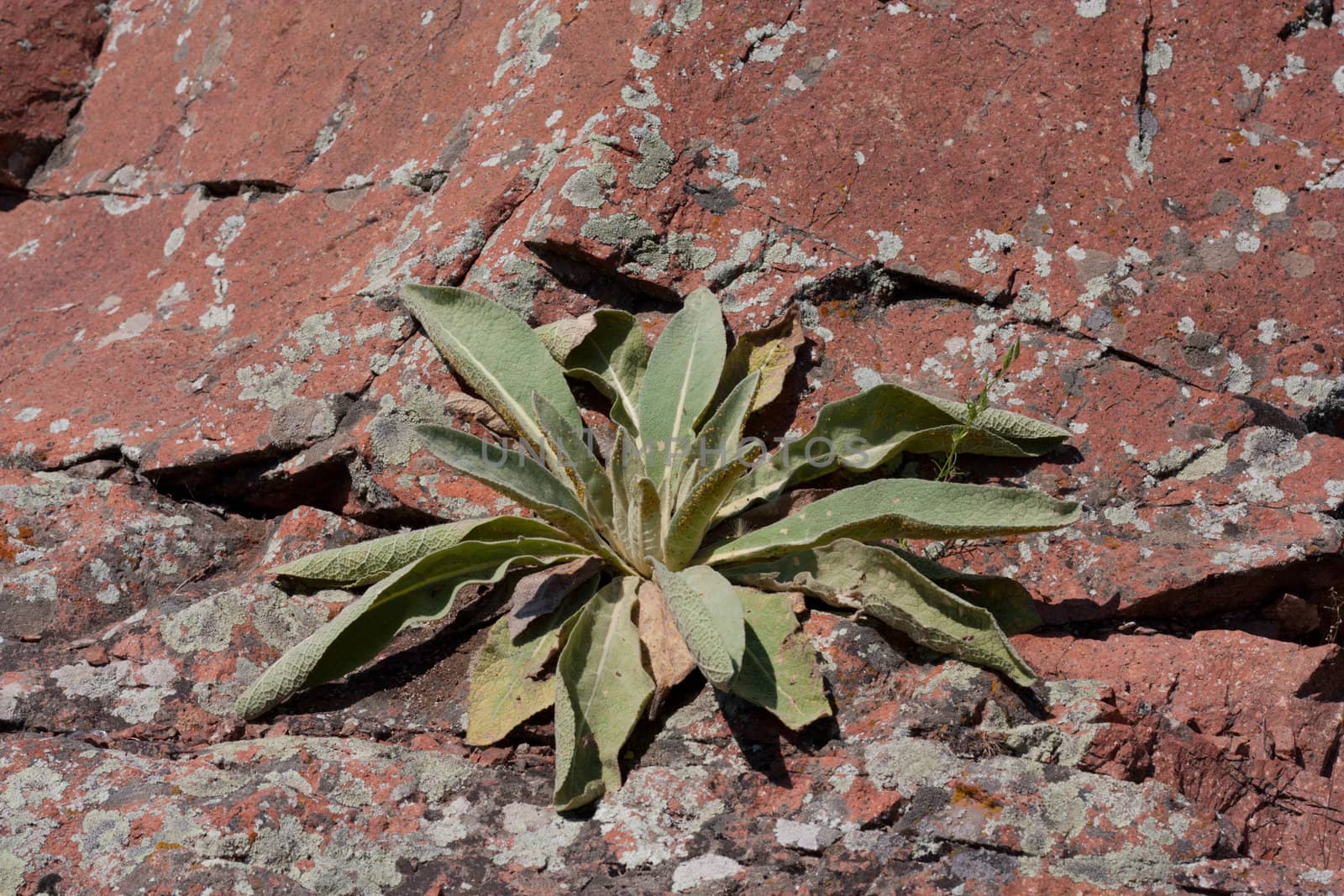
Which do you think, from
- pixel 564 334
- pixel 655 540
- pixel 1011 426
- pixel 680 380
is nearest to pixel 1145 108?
pixel 1011 426

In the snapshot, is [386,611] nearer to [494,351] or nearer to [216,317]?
[494,351]

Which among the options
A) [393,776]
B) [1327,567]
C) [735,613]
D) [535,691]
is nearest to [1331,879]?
[1327,567]

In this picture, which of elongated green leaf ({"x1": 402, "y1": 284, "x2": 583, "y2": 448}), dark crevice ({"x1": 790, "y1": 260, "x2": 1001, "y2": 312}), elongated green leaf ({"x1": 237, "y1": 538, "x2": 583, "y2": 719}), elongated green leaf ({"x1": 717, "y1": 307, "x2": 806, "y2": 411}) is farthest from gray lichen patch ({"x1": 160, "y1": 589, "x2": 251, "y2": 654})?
dark crevice ({"x1": 790, "y1": 260, "x2": 1001, "y2": 312})

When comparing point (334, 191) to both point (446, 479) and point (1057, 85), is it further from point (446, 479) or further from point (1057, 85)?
point (1057, 85)

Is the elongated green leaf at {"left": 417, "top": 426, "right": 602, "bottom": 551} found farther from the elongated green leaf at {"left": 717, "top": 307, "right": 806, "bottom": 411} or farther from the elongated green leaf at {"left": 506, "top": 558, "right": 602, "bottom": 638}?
the elongated green leaf at {"left": 717, "top": 307, "right": 806, "bottom": 411}

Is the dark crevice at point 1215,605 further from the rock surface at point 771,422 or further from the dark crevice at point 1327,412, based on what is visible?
the dark crevice at point 1327,412

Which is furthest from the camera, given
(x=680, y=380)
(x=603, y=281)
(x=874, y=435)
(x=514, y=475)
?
(x=603, y=281)
